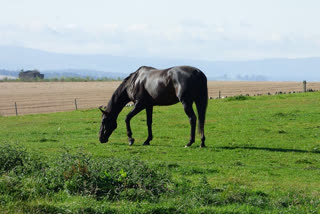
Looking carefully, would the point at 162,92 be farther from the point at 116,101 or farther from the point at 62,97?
the point at 62,97

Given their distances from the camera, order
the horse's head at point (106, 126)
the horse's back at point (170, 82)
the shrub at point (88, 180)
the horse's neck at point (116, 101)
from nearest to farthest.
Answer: the shrub at point (88, 180) → the horse's back at point (170, 82) → the horse's head at point (106, 126) → the horse's neck at point (116, 101)

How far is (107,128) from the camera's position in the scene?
16.0 meters

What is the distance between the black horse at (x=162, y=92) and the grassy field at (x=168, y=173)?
2.54ft

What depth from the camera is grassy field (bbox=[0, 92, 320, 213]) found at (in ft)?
27.9

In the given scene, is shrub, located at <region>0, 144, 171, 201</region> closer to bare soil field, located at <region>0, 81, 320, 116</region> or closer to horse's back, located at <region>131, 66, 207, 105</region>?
horse's back, located at <region>131, 66, 207, 105</region>

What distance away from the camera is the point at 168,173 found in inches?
387

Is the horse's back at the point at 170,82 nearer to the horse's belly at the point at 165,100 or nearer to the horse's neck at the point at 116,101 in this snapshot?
the horse's belly at the point at 165,100

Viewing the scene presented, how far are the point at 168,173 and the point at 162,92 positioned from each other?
220 inches

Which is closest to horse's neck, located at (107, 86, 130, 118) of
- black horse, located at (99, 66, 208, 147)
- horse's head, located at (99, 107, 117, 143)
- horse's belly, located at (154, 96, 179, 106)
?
black horse, located at (99, 66, 208, 147)

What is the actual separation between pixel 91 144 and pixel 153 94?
2.53 meters

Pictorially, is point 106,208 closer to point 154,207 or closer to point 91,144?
point 154,207

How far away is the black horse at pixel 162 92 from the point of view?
47.5 feet

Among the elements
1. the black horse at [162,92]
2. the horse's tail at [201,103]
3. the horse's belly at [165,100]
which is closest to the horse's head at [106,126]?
the black horse at [162,92]

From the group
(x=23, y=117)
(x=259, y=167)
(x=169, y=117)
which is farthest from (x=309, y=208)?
(x=23, y=117)
